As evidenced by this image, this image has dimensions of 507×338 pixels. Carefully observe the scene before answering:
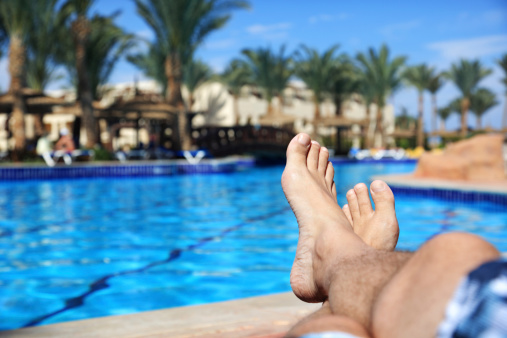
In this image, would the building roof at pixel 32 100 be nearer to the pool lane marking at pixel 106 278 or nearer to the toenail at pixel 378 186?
the pool lane marking at pixel 106 278

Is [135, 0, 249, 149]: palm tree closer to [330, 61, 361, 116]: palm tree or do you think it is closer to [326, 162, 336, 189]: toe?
[330, 61, 361, 116]: palm tree

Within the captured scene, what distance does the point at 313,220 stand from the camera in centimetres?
190

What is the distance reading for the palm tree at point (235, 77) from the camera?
3678cm

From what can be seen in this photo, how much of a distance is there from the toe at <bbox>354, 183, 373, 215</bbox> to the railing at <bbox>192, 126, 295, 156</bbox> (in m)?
21.3

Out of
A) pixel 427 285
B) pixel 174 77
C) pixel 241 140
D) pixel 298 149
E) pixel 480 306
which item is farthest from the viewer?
pixel 241 140

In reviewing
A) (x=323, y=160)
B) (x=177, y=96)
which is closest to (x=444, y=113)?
(x=177, y=96)

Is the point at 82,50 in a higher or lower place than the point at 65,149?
higher

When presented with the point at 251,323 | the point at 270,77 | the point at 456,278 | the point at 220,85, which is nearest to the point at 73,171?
the point at 251,323

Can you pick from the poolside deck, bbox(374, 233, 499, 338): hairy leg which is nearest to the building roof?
the poolside deck

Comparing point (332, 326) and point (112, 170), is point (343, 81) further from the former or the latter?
point (332, 326)

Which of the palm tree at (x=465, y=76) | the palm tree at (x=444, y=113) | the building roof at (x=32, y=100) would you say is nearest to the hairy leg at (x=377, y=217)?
the building roof at (x=32, y=100)

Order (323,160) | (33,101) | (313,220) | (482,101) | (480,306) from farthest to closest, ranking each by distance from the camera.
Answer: (482,101)
(33,101)
(323,160)
(313,220)
(480,306)

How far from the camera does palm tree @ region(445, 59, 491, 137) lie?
41.7 metres

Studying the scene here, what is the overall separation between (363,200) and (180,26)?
61.9 ft
